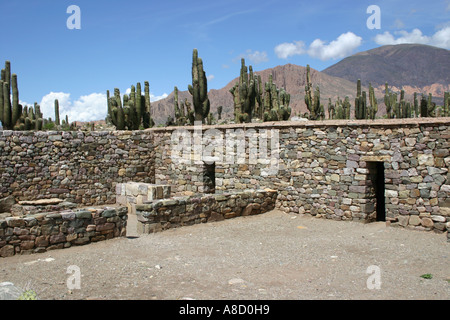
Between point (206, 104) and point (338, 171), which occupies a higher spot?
point (206, 104)

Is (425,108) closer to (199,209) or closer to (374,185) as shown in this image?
(374,185)

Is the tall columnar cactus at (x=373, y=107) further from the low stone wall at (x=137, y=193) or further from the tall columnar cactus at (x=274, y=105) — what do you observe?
the low stone wall at (x=137, y=193)

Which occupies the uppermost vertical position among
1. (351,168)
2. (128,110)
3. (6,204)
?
(128,110)

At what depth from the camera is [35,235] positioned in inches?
275

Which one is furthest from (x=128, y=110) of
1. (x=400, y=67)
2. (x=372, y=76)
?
(x=400, y=67)

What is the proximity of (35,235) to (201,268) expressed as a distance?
117 inches

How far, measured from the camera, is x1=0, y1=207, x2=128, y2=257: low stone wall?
680 cm

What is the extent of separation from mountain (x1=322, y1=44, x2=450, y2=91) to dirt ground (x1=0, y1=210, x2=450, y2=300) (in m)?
118

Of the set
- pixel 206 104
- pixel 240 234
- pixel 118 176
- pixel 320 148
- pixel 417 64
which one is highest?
pixel 417 64

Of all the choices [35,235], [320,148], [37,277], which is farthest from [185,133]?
[37,277]

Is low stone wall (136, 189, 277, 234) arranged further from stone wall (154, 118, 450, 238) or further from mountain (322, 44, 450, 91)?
mountain (322, 44, 450, 91)

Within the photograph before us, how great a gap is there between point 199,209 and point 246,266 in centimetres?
333

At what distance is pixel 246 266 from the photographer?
21.5 feet
